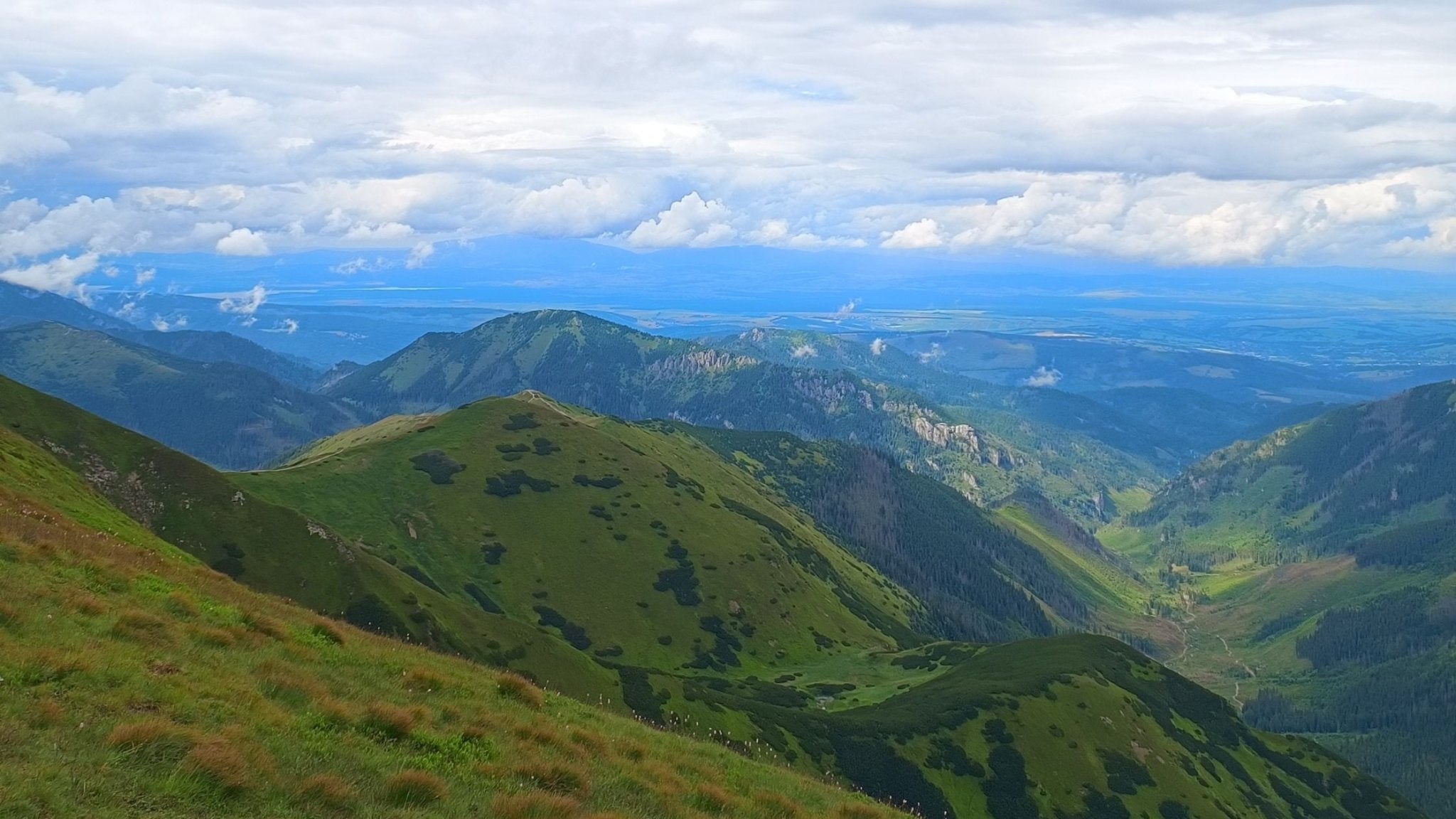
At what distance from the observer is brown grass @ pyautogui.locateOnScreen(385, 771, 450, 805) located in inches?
762

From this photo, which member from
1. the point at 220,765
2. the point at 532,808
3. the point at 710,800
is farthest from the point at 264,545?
the point at 532,808

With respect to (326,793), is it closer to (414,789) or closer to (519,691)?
(414,789)

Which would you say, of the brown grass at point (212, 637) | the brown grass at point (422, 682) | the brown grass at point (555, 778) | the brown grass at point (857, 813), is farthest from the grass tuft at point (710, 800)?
the brown grass at point (212, 637)

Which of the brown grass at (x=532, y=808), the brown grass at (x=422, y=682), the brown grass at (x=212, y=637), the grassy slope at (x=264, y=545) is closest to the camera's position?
the brown grass at (x=532, y=808)

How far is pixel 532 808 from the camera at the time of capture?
20.0m

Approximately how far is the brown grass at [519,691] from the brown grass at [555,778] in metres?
7.81

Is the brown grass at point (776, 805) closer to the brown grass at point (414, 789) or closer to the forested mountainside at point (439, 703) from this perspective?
the forested mountainside at point (439, 703)

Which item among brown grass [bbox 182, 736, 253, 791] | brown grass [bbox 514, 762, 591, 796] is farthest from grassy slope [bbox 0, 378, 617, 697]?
brown grass [bbox 182, 736, 253, 791]

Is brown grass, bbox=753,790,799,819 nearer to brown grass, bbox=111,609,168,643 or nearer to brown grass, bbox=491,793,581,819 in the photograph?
brown grass, bbox=491,793,581,819

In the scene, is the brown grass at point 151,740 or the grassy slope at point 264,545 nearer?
the brown grass at point 151,740

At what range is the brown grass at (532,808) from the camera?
19594mm

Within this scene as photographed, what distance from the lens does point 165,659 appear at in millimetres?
23984

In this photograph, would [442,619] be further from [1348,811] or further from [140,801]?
[1348,811]

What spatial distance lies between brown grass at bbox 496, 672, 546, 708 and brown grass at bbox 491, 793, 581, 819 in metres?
11.1
